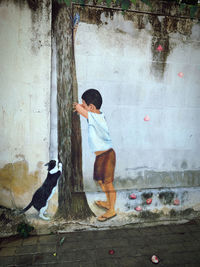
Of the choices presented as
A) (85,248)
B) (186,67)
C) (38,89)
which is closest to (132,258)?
(85,248)

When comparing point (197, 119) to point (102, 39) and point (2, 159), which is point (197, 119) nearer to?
point (102, 39)

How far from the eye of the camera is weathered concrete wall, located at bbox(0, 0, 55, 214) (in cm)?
354

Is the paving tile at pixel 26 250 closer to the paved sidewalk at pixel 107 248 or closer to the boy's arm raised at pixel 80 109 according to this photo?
the paved sidewalk at pixel 107 248

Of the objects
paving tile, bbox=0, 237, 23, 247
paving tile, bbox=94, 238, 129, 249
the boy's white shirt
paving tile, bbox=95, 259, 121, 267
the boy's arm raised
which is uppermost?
the boy's arm raised

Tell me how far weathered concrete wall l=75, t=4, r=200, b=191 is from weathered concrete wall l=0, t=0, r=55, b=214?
660 millimetres

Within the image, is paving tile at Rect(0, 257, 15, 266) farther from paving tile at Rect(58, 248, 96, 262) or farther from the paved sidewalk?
paving tile at Rect(58, 248, 96, 262)

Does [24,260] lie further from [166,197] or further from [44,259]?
[166,197]

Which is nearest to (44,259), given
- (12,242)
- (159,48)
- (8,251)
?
(8,251)

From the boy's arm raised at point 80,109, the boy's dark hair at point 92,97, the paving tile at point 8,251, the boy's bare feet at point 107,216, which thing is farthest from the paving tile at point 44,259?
the boy's dark hair at point 92,97

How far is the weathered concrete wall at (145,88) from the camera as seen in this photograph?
382 centimetres

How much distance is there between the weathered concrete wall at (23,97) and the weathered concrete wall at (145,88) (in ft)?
2.17

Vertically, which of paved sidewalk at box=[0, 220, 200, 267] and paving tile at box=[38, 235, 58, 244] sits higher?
paving tile at box=[38, 235, 58, 244]

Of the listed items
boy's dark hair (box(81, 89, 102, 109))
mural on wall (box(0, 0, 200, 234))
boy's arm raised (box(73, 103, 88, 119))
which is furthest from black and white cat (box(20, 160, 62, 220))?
boy's dark hair (box(81, 89, 102, 109))

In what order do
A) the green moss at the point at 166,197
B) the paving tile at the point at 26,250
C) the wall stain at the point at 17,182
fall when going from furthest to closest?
the green moss at the point at 166,197 → the wall stain at the point at 17,182 → the paving tile at the point at 26,250
